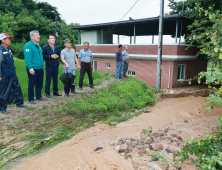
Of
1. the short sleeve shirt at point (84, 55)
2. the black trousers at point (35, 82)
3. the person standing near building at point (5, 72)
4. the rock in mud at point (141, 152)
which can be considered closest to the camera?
the rock in mud at point (141, 152)

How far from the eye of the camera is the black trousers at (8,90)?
4.93 metres

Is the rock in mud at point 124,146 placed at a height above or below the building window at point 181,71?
below

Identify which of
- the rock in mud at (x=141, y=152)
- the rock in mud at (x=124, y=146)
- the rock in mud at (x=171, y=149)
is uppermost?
the rock in mud at (x=171, y=149)

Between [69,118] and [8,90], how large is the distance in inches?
71.9

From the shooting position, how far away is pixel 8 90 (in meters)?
5.00

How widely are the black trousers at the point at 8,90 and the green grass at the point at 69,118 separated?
1.98 feet

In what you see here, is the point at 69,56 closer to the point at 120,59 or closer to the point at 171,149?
the point at 120,59

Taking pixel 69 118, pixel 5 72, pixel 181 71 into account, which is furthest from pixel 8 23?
pixel 69 118

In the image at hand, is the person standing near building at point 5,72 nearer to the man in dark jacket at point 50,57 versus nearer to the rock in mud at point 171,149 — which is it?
the man in dark jacket at point 50,57

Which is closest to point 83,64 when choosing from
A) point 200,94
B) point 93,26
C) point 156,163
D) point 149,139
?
point 149,139

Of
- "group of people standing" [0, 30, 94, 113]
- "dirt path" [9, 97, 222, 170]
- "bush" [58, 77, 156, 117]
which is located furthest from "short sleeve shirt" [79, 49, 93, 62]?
"dirt path" [9, 97, 222, 170]

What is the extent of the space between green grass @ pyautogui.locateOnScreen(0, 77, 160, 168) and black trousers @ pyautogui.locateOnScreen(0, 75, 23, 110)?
1.98 ft

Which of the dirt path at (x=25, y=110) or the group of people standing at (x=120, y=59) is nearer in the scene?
the dirt path at (x=25, y=110)

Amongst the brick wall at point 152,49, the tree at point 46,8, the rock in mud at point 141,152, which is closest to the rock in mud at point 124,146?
the rock in mud at point 141,152
